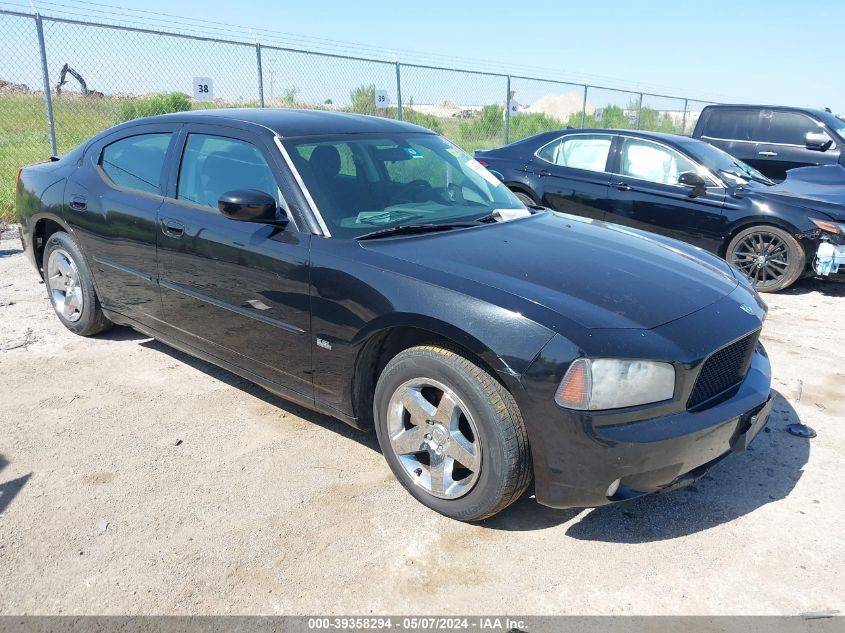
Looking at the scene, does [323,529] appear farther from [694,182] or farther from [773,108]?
[773,108]

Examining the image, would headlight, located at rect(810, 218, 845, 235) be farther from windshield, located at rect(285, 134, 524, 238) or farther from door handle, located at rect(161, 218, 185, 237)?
door handle, located at rect(161, 218, 185, 237)

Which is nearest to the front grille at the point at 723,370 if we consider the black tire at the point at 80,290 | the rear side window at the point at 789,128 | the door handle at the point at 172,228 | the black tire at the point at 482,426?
the black tire at the point at 482,426

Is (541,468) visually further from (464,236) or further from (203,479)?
(203,479)

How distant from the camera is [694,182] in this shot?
6.79 m

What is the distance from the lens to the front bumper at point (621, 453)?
2.50 meters

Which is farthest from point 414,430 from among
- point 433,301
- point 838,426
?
point 838,426

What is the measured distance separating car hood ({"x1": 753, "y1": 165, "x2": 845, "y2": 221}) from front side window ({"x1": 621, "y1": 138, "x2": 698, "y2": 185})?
0.78 metres

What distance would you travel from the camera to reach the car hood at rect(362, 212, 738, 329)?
2727mm

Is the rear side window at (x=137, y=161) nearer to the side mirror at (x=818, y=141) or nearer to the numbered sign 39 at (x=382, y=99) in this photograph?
the numbered sign 39 at (x=382, y=99)

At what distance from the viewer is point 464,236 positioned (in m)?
3.34

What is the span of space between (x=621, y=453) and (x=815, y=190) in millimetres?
6005

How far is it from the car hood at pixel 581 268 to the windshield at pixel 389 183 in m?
0.23

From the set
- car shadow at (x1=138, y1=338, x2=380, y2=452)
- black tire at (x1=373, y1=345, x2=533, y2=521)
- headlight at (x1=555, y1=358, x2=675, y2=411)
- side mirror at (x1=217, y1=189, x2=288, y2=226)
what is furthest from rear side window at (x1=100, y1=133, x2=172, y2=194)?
headlight at (x1=555, y1=358, x2=675, y2=411)

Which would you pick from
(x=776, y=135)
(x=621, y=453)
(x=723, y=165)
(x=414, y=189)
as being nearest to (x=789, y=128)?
(x=776, y=135)
